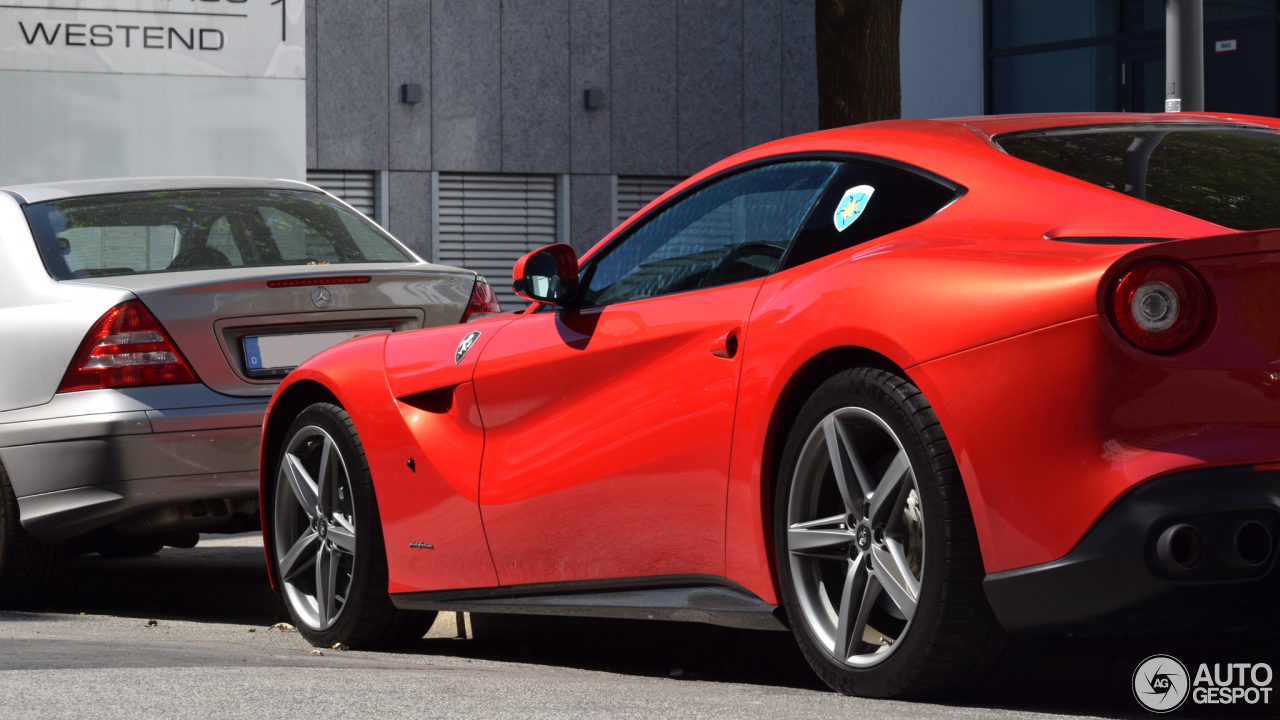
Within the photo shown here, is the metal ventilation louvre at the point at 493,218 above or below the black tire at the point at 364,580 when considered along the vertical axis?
above

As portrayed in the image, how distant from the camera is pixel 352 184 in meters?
19.8

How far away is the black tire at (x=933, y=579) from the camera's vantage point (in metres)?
3.22

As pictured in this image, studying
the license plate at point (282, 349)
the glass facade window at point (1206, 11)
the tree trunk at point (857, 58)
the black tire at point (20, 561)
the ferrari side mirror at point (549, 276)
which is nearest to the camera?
the ferrari side mirror at point (549, 276)

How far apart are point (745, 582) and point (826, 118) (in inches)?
311

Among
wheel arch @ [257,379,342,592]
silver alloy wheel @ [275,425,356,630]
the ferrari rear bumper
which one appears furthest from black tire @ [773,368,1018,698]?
wheel arch @ [257,379,342,592]

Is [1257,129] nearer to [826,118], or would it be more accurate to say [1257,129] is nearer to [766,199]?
[766,199]

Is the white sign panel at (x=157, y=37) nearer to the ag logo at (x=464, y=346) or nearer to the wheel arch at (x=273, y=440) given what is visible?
the wheel arch at (x=273, y=440)

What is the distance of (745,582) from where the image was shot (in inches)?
148

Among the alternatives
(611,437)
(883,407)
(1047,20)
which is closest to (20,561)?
(611,437)

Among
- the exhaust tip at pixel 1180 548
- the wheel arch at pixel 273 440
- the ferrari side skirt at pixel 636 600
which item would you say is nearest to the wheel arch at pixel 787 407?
the ferrari side skirt at pixel 636 600

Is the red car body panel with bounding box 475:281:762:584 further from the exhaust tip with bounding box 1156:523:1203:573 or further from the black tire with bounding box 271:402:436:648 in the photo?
the exhaust tip with bounding box 1156:523:1203:573

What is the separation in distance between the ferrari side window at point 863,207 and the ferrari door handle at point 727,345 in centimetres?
21

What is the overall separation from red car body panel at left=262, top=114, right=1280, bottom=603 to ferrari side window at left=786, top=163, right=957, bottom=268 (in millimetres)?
54

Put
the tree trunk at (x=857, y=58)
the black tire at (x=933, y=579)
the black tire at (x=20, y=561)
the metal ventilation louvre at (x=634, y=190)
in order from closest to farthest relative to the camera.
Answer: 1. the black tire at (x=933, y=579)
2. the black tire at (x=20, y=561)
3. the tree trunk at (x=857, y=58)
4. the metal ventilation louvre at (x=634, y=190)
